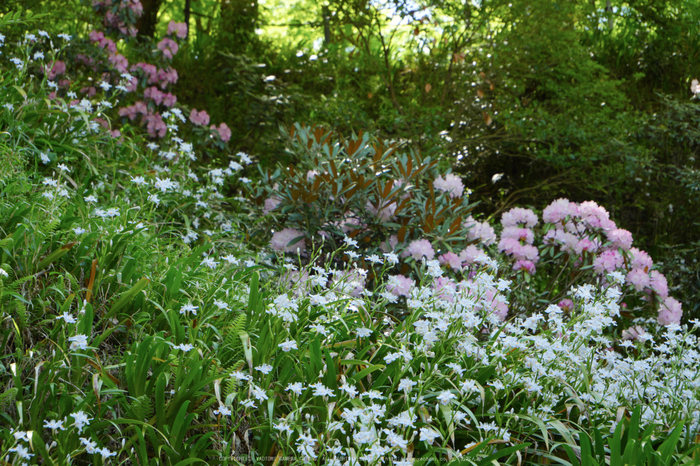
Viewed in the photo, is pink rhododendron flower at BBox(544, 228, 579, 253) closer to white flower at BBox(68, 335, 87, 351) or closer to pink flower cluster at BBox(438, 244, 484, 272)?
pink flower cluster at BBox(438, 244, 484, 272)

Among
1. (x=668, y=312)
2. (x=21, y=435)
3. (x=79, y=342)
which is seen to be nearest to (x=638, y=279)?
(x=668, y=312)

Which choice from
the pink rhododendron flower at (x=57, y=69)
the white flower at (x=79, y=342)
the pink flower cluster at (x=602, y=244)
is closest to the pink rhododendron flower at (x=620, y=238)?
the pink flower cluster at (x=602, y=244)

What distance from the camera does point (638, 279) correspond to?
3363mm

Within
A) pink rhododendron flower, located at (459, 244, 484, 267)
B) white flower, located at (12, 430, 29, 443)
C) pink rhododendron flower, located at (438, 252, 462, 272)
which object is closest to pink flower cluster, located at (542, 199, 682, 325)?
pink rhododendron flower, located at (459, 244, 484, 267)

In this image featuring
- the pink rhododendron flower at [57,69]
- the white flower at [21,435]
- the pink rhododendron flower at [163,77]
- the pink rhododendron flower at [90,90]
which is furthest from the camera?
the pink rhododendron flower at [163,77]

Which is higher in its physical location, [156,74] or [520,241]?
[156,74]

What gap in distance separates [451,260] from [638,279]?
1.12 m

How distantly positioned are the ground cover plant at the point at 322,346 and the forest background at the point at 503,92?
189 cm

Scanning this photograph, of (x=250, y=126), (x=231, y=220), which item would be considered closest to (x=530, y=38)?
(x=250, y=126)

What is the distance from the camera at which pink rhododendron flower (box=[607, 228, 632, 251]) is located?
340 centimetres

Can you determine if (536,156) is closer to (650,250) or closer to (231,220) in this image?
(650,250)

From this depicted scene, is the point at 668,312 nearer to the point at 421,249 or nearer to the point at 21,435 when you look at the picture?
the point at 421,249

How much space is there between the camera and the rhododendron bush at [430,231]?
3.34 meters

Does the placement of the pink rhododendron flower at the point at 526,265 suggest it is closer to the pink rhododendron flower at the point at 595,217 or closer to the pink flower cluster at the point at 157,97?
the pink rhododendron flower at the point at 595,217
